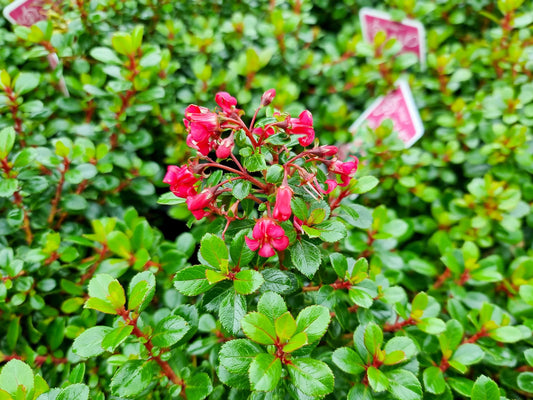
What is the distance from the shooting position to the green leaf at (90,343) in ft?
1.97

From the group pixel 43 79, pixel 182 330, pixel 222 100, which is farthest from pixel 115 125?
pixel 182 330

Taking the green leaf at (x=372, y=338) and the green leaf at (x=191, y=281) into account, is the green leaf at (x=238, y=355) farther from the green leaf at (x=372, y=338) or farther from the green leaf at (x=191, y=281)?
the green leaf at (x=372, y=338)

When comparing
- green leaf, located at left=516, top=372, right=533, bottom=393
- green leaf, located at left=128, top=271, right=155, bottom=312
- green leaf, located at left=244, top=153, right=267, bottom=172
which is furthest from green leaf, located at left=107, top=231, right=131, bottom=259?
green leaf, located at left=516, top=372, right=533, bottom=393

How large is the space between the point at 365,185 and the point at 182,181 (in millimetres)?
392

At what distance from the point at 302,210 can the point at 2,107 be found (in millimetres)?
909

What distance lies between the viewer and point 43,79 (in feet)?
3.76

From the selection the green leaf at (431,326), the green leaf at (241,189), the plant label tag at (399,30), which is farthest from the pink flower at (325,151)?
the plant label tag at (399,30)

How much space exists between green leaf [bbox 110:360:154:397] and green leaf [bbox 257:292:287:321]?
9.2 inches

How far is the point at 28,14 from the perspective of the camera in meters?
1.21

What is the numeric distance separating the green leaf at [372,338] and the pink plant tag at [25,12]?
1358 mm

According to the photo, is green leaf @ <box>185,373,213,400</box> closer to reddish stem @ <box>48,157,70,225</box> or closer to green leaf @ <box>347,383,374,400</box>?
green leaf @ <box>347,383,374,400</box>

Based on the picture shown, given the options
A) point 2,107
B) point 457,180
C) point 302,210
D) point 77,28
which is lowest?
point 457,180

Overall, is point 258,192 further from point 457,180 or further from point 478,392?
point 457,180

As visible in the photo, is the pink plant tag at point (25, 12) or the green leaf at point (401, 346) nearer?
the green leaf at point (401, 346)
